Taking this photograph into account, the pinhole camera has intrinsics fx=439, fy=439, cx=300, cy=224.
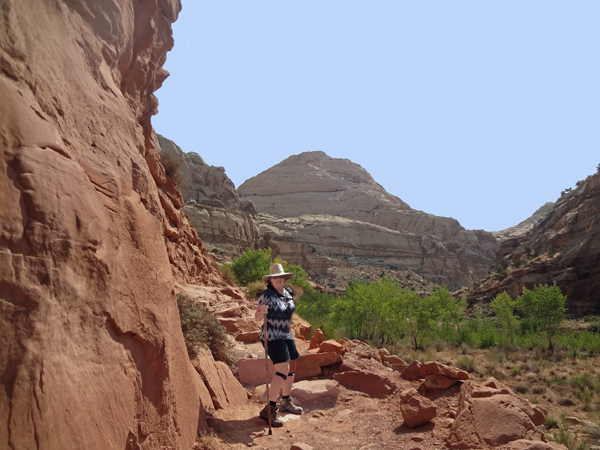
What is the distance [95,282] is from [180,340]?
1.52 m

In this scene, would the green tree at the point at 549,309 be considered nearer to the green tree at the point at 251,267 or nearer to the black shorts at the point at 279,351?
the green tree at the point at 251,267

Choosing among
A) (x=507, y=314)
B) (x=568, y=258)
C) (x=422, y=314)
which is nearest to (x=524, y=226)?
(x=568, y=258)

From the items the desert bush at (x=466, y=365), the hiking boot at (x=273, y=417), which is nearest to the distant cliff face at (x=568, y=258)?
the desert bush at (x=466, y=365)

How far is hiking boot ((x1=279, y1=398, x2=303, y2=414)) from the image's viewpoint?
20.5 ft

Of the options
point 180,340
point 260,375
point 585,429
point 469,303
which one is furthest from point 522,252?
point 180,340

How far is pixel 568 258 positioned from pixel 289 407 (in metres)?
38.8

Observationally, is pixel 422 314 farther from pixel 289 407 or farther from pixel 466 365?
pixel 289 407

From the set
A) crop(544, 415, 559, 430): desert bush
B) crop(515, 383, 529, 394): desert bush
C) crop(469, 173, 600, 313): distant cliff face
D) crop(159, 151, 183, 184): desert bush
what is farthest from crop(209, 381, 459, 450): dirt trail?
crop(469, 173, 600, 313): distant cliff face

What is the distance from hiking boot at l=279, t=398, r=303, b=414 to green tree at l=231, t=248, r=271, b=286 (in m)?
19.1

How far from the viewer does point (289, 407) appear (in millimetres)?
6258

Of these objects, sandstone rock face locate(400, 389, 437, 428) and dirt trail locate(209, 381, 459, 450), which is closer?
dirt trail locate(209, 381, 459, 450)

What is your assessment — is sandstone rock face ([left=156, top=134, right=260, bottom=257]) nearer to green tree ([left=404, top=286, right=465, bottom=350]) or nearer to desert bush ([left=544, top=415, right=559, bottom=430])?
green tree ([left=404, top=286, right=465, bottom=350])

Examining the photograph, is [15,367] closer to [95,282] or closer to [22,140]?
[95,282]

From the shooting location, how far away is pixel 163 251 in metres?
4.60
